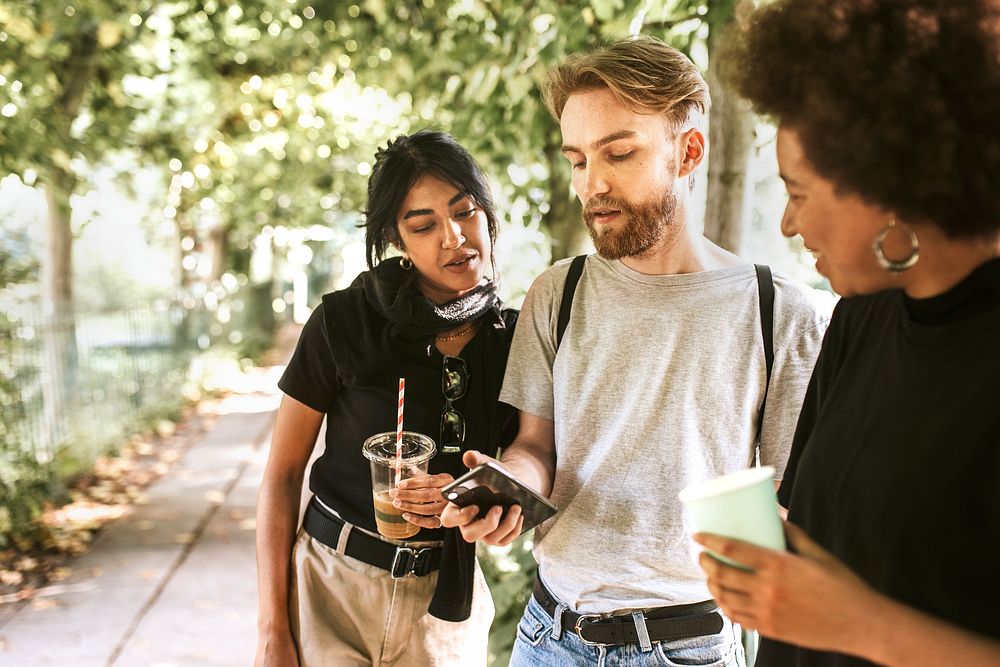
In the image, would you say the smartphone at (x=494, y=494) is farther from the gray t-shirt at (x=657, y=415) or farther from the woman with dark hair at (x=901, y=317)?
the woman with dark hair at (x=901, y=317)

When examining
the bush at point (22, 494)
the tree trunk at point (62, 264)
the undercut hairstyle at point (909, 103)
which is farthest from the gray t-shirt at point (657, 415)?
the tree trunk at point (62, 264)

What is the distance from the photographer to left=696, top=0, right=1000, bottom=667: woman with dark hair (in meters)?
1.07

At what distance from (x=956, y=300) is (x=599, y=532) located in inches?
38.5

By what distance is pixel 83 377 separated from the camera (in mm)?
8227

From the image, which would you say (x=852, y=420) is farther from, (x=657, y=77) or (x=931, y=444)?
(x=657, y=77)

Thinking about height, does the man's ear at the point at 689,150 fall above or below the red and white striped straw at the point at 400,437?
above

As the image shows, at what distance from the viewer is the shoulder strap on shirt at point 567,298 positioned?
2014 millimetres

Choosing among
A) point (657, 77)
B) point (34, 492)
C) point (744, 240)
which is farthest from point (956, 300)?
point (34, 492)

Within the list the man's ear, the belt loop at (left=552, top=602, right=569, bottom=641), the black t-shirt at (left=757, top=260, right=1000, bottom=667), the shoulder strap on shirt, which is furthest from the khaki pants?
the man's ear

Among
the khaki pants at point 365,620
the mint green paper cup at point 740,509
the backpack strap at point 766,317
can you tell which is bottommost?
the khaki pants at point 365,620

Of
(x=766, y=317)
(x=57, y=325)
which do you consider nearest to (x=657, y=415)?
(x=766, y=317)

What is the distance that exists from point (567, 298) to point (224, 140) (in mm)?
9885

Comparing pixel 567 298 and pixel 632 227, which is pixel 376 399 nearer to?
pixel 567 298

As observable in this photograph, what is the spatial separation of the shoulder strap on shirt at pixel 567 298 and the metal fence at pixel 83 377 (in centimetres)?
567
